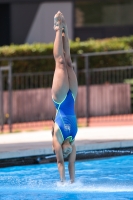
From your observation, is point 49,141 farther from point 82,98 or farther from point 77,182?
point 82,98

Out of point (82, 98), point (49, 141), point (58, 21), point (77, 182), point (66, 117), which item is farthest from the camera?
point (82, 98)

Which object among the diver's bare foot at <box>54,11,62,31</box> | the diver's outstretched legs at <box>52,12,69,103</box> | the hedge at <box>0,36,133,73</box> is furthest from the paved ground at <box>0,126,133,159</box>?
the hedge at <box>0,36,133,73</box>

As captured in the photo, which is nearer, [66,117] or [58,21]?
[58,21]

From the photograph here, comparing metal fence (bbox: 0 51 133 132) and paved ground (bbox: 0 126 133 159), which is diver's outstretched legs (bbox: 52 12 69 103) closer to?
paved ground (bbox: 0 126 133 159)

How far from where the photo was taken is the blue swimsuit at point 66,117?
7.35 metres

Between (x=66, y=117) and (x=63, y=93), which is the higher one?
(x=63, y=93)

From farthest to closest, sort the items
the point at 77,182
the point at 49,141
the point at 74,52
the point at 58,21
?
1. the point at 74,52
2. the point at 49,141
3. the point at 77,182
4. the point at 58,21

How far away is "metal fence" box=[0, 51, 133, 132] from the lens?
1414cm

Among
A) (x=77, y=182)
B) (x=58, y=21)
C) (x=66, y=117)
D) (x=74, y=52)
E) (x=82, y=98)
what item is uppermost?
(x=58, y=21)

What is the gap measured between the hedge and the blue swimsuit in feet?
25.2

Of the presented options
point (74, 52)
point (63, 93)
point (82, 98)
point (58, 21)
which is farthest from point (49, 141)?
point (74, 52)

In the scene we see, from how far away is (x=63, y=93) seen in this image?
7.27 meters

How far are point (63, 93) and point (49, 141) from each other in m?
3.33

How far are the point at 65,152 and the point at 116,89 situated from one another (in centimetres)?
788
